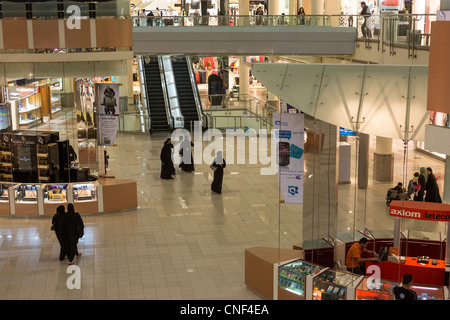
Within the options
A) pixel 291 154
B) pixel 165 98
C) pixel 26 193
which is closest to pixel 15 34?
pixel 26 193

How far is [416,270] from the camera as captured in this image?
10.6 meters

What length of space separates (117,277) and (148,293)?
100 centimetres

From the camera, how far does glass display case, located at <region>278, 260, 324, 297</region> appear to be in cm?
1004

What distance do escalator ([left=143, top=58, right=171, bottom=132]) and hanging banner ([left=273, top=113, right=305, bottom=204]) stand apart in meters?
17.4

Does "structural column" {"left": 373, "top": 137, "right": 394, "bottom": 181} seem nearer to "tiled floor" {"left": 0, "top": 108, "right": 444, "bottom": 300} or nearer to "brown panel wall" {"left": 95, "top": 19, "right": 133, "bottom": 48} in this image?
"tiled floor" {"left": 0, "top": 108, "right": 444, "bottom": 300}

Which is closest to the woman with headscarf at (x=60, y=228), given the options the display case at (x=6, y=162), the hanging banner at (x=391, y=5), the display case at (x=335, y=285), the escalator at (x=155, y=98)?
the display case at (x=6, y=162)

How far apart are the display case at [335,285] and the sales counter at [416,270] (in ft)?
3.01

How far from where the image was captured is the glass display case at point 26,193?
1590cm

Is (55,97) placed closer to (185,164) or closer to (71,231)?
(71,231)

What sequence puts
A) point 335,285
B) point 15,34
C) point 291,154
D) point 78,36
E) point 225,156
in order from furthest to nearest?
point 225,156
point 78,36
point 15,34
point 291,154
point 335,285

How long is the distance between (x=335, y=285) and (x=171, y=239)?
517cm

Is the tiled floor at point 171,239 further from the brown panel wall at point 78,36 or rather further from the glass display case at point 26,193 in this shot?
the brown panel wall at point 78,36

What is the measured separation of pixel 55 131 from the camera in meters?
16.6
